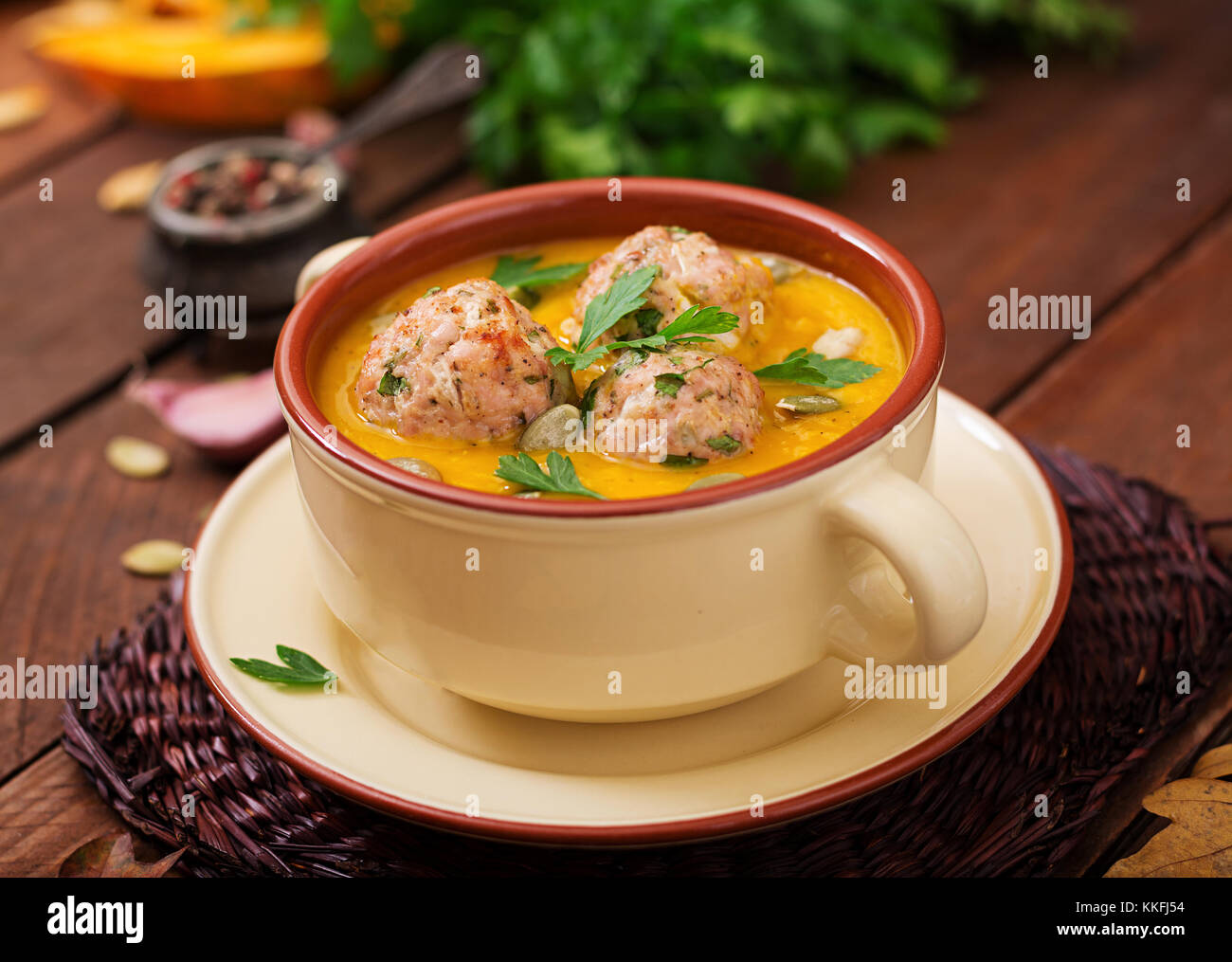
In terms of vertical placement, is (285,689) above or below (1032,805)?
above

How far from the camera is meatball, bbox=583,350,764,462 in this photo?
59.1 inches

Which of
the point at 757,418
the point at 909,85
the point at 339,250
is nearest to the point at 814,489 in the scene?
the point at 757,418

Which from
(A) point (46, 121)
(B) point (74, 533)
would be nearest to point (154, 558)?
(B) point (74, 533)

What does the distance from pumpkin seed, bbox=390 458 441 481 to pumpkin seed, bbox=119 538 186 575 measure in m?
0.84

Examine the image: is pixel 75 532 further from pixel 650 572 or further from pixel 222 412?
pixel 650 572

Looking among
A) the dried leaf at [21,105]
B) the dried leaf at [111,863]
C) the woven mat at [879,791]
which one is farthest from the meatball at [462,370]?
the dried leaf at [21,105]

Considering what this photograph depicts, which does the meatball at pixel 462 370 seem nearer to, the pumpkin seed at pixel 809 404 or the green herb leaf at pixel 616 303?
the green herb leaf at pixel 616 303

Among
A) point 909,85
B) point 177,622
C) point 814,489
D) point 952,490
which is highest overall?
point 909,85

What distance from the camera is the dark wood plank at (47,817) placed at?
5.47 feet

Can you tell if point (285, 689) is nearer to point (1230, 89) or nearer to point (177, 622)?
point (177, 622)

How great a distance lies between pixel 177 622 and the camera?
1.96 meters

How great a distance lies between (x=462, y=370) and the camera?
5.08 ft

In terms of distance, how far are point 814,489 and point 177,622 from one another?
1050 millimetres
